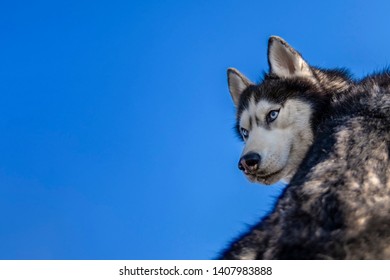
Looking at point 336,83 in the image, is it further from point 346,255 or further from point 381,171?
point 346,255

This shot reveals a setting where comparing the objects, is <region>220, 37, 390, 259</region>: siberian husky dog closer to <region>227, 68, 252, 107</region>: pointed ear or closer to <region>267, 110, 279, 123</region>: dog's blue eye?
<region>267, 110, 279, 123</region>: dog's blue eye

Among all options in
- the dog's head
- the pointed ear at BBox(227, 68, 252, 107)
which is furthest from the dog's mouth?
the pointed ear at BBox(227, 68, 252, 107)

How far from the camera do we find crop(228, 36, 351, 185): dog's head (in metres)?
8.88

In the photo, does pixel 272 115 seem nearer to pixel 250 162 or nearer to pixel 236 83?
pixel 250 162

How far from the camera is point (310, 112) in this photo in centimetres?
901

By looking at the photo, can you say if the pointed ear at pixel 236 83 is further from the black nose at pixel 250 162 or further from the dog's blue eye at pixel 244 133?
the black nose at pixel 250 162

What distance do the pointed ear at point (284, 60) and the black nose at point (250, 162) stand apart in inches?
73.7

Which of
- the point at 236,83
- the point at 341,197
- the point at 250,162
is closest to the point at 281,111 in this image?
the point at 250,162

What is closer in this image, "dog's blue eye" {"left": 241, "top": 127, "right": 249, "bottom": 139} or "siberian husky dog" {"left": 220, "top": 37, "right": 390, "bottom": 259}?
"siberian husky dog" {"left": 220, "top": 37, "right": 390, "bottom": 259}

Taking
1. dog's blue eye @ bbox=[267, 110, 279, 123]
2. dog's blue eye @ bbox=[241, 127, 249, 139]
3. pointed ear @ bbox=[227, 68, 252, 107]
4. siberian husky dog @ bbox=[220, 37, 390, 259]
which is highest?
pointed ear @ bbox=[227, 68, 252, 107]

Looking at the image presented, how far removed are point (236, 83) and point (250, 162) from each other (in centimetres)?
296

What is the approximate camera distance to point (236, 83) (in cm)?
1153

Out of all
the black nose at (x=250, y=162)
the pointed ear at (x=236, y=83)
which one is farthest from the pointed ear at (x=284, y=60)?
the black nose at (x=250, y=162)

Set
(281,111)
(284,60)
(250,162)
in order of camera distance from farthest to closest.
→ 1. (284,60)
2. (281,111)
3. (250,162)
